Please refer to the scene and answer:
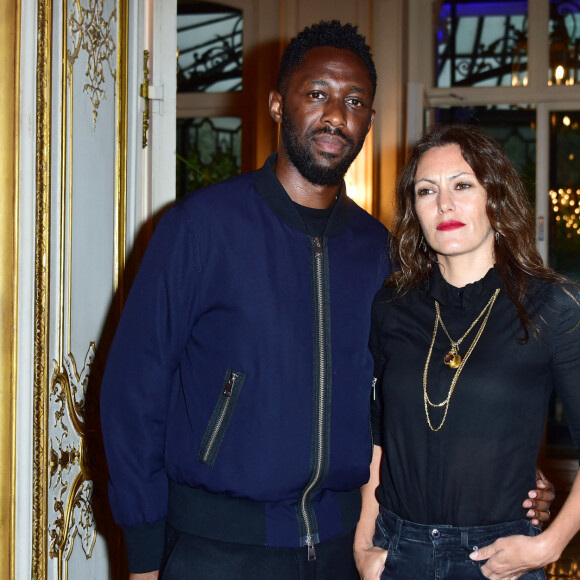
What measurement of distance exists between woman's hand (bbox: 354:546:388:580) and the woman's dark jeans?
0.03m

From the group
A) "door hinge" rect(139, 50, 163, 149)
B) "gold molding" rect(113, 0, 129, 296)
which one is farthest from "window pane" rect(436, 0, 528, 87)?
"gold molding" rect(113, 0, 129, 296)

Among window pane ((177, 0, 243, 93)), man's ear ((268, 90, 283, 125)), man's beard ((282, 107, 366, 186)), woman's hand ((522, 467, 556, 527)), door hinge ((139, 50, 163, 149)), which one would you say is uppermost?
window pane ((177, 0, 243, 93))

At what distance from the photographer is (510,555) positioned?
1655 millimetres

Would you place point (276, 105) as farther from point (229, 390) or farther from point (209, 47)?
point (209, 47)

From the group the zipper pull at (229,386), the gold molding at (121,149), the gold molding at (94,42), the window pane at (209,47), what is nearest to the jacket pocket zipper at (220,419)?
the zipper pull at (229,386)

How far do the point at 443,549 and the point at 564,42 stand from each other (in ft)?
19.2

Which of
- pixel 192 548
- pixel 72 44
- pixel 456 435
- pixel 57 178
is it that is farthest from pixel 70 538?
pixel 72 44

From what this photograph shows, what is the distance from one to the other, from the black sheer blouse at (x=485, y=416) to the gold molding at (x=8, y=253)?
0.87m

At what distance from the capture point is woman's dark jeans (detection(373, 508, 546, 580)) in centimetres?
Answer: 167

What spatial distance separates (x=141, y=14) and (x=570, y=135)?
4.81 metres

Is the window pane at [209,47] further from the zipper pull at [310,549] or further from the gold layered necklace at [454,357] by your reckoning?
the zipper pull at [310,549]

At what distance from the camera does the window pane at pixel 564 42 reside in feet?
21.6

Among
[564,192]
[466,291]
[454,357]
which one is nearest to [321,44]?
[466,291]

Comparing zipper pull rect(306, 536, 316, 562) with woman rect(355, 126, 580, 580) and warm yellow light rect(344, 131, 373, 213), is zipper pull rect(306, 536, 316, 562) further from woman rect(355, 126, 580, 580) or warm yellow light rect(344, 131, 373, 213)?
warm yellow light rect(344, 131, 373, 213)
